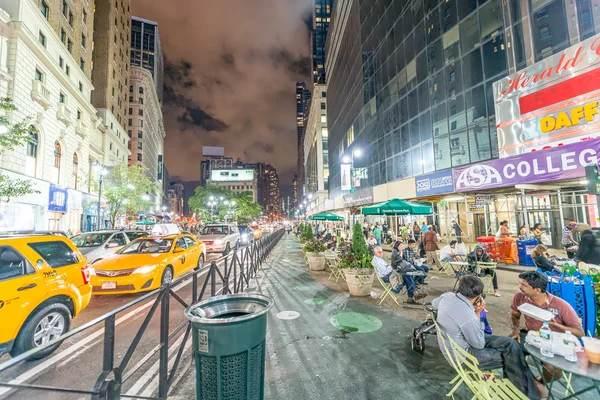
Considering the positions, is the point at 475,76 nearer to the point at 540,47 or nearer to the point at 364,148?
the point at 540,47

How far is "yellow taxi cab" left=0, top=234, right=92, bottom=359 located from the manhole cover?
3.91 metres

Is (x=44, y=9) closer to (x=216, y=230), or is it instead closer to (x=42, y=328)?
(x=216, y=230)

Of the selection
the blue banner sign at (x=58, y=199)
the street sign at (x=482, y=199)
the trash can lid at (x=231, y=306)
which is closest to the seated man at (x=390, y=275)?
the trash can lid at (x=231, y=306)

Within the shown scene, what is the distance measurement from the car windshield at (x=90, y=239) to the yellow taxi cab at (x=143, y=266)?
3.44 meters

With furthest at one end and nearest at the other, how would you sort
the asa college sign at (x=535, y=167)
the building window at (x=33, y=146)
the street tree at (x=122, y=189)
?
the street tree at (x=122, y=189) → the building window at (x=33, y=146) → the asa college sign at (x=535, y=167)

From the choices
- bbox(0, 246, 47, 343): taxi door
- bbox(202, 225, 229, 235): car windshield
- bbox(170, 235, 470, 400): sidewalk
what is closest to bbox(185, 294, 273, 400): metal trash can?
bbox(170, 235, 470, 400): sidewalk

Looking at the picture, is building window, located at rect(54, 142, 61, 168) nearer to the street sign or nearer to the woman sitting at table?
the street sign

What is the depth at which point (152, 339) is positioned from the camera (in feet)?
16.6

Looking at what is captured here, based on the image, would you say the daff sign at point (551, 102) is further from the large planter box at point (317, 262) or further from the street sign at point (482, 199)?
the large planter box at point (317, 262)

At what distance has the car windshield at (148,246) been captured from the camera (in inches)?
357

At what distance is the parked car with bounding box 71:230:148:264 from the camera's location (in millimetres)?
10512

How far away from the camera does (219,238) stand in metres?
17.5

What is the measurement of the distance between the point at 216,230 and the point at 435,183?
576 inches

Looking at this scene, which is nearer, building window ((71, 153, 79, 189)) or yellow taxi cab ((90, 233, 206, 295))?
yellow taxi cab ((90, 233, 206, 295))
